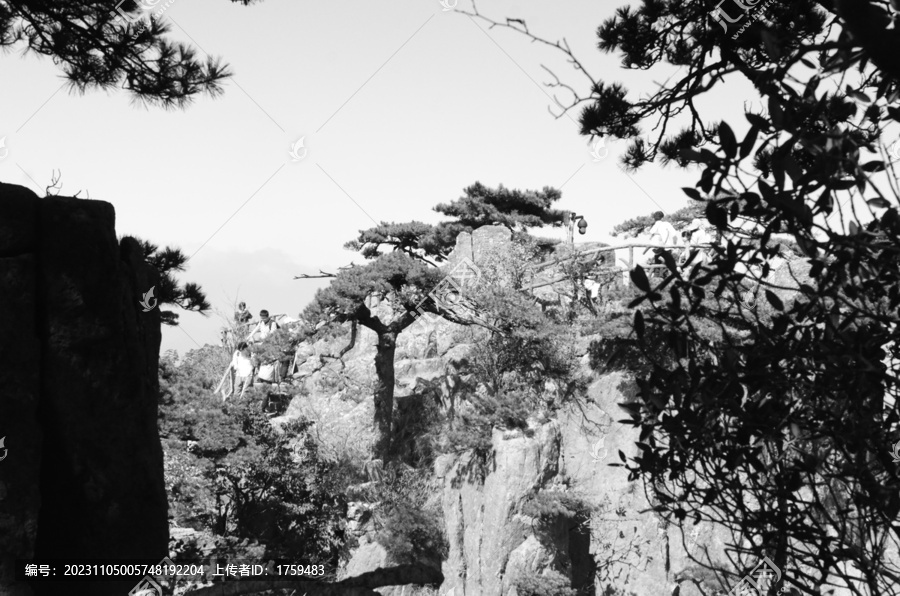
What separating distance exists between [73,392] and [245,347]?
10.6m

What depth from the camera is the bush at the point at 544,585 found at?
40.6 ft

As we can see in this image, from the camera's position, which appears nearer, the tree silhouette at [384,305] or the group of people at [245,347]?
the tree silhouette at [384,305]

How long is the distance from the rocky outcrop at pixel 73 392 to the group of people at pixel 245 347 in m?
9.37

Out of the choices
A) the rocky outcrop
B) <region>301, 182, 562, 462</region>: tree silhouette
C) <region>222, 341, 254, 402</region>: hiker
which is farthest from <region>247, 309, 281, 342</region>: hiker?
the rocky outcrop

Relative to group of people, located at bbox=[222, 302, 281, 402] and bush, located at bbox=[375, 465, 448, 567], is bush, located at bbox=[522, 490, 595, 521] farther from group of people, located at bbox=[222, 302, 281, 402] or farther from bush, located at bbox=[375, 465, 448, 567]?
group of people, located at bbox=[222, 302, 281, 402]

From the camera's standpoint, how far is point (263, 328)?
618 inches

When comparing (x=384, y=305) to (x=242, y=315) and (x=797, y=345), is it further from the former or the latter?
(x=797, y=345)

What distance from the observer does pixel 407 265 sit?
13.9 m

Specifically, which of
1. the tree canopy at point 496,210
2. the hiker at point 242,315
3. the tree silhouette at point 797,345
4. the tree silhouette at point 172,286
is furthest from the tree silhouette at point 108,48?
the tree canopy at point 496,210

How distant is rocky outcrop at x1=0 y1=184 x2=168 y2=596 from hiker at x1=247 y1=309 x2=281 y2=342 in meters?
10.4

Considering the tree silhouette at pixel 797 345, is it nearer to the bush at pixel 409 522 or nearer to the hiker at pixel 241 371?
the bush at pixel 409 522

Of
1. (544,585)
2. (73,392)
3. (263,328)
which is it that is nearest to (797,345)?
(73,392)

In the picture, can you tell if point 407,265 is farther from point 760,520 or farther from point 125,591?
point 760,520

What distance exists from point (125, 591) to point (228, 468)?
22.6 feet
